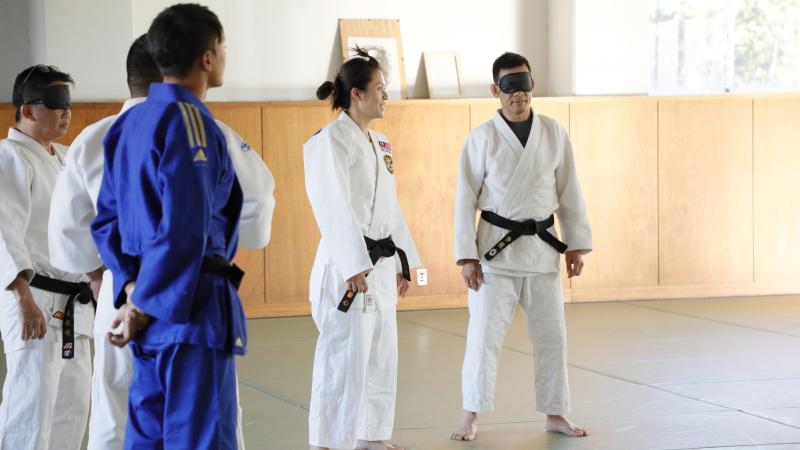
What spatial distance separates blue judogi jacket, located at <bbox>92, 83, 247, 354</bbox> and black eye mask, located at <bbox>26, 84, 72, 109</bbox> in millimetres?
1156

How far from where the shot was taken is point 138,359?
7.35 ft

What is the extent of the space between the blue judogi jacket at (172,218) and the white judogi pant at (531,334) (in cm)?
200

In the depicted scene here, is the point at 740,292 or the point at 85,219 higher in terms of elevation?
the point at 85,219

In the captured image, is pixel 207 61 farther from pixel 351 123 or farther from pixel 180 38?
pixel 351 123

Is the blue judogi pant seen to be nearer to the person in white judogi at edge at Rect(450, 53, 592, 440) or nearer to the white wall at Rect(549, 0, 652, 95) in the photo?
the person in white judogi at edge at Rect(450, 53, 592, 440)

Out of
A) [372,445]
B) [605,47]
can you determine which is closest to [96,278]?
[372,445]

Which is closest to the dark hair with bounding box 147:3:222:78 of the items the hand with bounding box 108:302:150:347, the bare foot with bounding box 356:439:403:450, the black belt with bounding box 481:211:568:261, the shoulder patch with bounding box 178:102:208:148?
the shoulder patch with bounding box 178:102:208:148

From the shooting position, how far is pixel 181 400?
2156 mm

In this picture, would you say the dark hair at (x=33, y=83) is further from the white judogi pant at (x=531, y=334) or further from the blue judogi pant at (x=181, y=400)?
the white judogi pant at (x=531, y=334)

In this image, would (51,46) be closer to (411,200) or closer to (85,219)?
(411,200)

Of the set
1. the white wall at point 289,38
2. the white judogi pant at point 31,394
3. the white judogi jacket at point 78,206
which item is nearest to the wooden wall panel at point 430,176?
the white wall at point 289,38

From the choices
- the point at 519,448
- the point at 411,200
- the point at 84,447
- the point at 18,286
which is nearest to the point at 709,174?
the point at 411,200

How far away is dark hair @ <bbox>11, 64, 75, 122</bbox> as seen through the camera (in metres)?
3.35

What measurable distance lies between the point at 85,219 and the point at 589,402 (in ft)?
9.10
